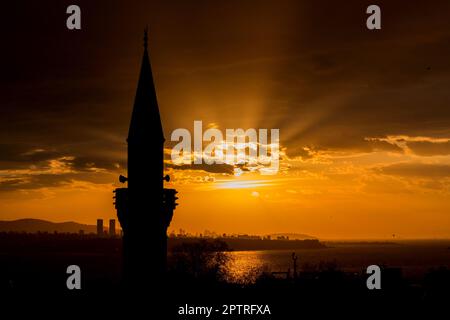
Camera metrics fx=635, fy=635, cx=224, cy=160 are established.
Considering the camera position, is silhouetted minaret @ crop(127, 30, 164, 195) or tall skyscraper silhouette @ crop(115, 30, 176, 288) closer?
tall skyscraper silhouette @ crop(115, 30, 176, 288)

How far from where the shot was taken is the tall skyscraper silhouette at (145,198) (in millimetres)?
32250

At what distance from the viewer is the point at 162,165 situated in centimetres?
3378

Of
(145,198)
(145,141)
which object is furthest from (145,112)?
(145,198)

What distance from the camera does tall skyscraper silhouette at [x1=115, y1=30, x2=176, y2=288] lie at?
32250mm

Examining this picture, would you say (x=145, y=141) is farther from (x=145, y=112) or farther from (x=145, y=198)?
(x=145, y=198)

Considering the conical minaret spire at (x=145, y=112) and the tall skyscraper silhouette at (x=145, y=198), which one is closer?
the tall skyscraper silhouette at (x=145, y=198)

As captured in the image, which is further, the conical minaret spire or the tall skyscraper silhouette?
the conical minaret spire

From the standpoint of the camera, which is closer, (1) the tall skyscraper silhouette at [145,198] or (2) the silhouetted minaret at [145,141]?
(1) the tall skyscraper silhouette at [145,198]

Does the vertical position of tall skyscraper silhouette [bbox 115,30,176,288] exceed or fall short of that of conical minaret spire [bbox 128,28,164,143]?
it falls short

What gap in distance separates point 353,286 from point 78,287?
18.5m

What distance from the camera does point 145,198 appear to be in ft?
108

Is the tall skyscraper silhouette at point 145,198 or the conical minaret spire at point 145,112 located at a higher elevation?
the conical minaret spire at point 145,112
